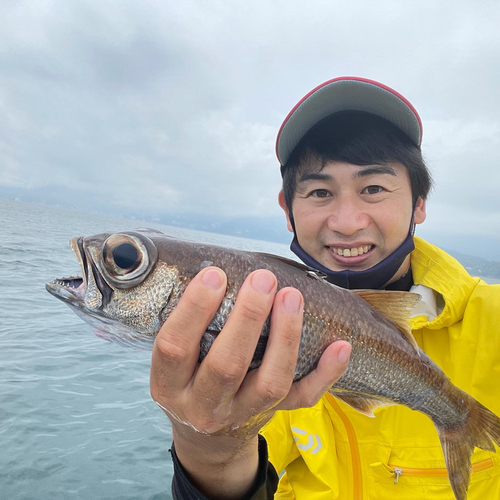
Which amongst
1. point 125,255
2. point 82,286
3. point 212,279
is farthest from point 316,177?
point 82,286

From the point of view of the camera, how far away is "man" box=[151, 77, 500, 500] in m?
1.75

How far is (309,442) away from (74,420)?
543 centimetres

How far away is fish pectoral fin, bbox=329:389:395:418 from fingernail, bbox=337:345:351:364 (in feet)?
1.91

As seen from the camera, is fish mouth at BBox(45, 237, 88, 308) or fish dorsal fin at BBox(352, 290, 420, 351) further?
fish dorsal fin at BBox(352, 290, 420, 351)

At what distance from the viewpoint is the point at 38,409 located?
21.6ft

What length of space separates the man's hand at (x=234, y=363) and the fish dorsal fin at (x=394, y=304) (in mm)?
581

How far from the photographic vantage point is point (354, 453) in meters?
2.92

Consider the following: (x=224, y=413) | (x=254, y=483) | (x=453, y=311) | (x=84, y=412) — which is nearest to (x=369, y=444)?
(x=254, y=483)

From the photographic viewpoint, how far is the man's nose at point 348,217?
3035 mm

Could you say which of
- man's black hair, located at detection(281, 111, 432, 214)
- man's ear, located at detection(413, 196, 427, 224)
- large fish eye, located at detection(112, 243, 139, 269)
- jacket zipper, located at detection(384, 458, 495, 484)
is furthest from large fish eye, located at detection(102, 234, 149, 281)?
man's ear, located at detection(413, 196, 427, 224)

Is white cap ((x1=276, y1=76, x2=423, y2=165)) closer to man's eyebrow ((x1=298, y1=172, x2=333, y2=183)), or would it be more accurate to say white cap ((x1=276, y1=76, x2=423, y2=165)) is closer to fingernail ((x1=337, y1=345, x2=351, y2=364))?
man's eyebrow ((x1=298, y1=172, x2=333, y2=183))

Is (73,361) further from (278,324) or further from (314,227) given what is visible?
(278,324)

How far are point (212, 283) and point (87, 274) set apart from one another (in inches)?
29.5

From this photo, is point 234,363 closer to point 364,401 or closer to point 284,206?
point 364,401
